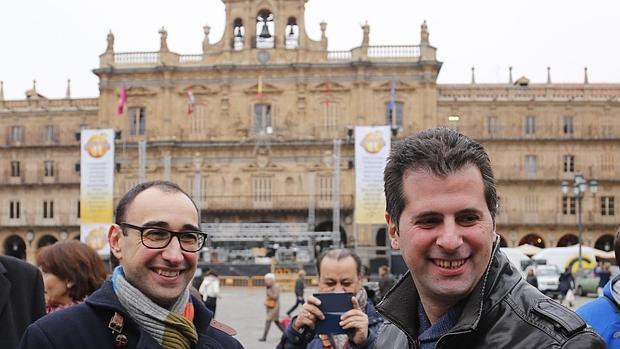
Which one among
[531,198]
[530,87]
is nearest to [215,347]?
[531,198]

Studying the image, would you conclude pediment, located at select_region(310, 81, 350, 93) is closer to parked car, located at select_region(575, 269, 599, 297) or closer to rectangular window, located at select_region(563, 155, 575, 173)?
rectangular window, located at select_region(563, 155, 575, 173)

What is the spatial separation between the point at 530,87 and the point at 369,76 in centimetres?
1315

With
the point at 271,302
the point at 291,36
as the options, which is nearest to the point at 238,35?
the point at 291,36

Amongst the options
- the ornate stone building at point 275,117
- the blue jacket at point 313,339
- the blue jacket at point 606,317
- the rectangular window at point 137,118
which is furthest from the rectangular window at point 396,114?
the blue jacket at point 606,317

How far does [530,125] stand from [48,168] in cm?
3091

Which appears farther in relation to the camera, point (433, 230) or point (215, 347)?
point (215, 347)

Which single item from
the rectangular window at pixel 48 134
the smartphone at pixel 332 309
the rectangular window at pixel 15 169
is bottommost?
the smartphone at pixel 332 309

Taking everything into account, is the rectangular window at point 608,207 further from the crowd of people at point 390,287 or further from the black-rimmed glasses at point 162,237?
the black-rimmed glasses at point 162,237

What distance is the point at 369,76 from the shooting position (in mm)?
50156

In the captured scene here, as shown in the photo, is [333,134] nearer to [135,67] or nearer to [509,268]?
[135,67]

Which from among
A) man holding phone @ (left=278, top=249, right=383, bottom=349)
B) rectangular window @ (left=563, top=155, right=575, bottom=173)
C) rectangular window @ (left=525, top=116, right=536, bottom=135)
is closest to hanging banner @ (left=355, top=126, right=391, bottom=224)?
man holding phone @ (left=278, top=249, right=383, bottom=349)

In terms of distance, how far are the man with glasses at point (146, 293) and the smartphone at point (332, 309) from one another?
1.35 meters

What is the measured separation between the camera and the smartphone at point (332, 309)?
193 inches

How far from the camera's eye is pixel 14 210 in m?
56.6
